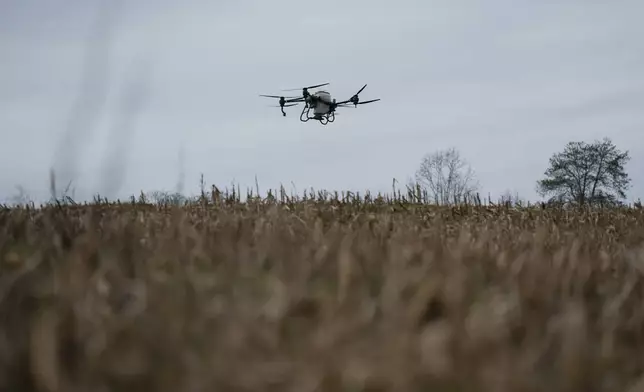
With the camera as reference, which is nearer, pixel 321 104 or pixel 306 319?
pixel 306 319

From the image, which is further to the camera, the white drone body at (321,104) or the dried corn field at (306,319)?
the white drone body at (321,104)

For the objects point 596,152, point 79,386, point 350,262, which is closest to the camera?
point 79,386

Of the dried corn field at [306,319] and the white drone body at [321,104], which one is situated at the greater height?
the white drone body at [321,104]

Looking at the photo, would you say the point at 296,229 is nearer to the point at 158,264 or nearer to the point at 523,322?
the point at 158,264

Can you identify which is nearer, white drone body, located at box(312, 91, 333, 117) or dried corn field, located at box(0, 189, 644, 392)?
dried corn field, located at box(0, 189, 644, 392)

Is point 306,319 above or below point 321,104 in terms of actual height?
below

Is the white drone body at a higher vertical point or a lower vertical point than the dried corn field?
higher

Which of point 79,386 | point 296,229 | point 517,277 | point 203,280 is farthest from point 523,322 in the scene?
point 296,229

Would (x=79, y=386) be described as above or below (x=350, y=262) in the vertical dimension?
below
